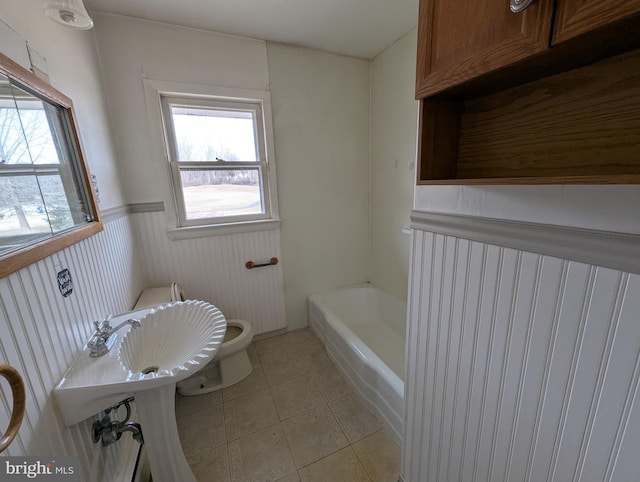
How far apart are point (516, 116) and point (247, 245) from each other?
183cm

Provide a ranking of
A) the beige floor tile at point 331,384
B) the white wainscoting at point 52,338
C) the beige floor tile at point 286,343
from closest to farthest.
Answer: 1. the white wainscoting at point 52,338
2. the beige floor tile at point 331,384
3. the beige floor tile at point 286,343

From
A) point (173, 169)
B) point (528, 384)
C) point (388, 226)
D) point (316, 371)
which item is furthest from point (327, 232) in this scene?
point (528, 384)

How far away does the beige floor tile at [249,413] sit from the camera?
146 centimetres

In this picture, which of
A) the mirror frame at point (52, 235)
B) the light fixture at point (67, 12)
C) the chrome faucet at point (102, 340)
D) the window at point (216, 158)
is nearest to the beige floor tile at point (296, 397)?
the chrome faucet at point (102, 340)

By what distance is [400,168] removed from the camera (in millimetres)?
2006

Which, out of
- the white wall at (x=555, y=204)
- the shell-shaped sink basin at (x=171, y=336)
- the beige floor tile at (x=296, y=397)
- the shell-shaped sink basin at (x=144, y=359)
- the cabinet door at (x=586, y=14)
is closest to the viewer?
the cabinet door at (x=586, y=14)

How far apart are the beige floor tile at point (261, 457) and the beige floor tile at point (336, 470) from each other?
92mm

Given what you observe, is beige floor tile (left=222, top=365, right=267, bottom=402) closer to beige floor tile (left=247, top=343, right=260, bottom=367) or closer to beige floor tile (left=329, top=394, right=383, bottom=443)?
beige floor tile (left=247, top=343, right=260, bottom=367)

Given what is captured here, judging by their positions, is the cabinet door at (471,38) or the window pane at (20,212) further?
the window pane at (20,212)

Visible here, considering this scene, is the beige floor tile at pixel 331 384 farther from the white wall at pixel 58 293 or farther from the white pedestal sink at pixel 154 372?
the white wall at pixel 58 293

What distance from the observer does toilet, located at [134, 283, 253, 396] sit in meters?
1.68

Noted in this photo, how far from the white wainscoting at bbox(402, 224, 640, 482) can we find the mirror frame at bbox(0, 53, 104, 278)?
1.15 m

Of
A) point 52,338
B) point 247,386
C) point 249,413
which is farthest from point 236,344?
point 52,338

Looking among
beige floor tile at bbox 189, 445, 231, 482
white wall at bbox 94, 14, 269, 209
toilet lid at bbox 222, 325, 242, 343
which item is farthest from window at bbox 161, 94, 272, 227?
beige floor tile at bbox 189, 445, 231, 482
